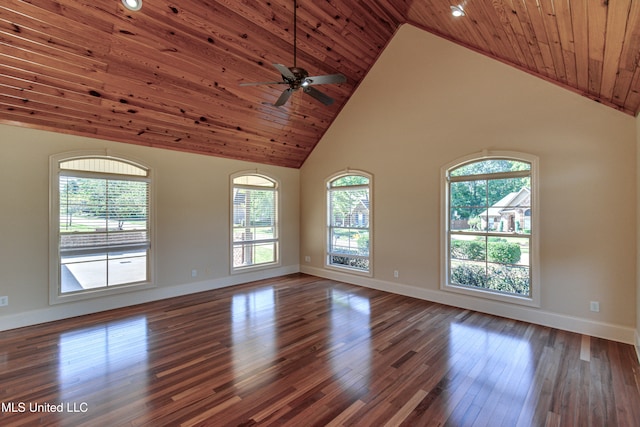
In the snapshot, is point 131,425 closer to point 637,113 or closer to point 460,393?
point 460,393

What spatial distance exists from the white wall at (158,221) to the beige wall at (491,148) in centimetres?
221

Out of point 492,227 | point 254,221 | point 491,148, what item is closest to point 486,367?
point 492,227

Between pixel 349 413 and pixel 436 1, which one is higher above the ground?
→ pixel 436 1

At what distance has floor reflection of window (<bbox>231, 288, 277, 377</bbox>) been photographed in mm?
3025

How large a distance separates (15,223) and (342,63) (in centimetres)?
522

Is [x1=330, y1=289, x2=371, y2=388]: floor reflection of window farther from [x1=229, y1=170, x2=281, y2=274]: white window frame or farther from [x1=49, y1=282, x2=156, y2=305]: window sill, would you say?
[x1=49, y1=282, x2=156, y2=305]: window sill

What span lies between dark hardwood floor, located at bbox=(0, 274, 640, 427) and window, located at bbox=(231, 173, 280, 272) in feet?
6.76

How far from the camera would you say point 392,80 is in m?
5.38

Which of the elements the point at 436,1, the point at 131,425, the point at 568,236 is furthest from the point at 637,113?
the point at 131,425

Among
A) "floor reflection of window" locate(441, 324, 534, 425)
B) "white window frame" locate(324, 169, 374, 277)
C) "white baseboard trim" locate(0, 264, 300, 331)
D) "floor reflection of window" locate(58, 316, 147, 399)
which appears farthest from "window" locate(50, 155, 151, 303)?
"floor reflection of window" locate(441, 324, 534, 425)

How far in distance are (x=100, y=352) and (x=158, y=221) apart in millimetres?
2369

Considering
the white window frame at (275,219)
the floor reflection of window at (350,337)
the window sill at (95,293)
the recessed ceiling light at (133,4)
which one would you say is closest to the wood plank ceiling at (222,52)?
the recessed ceiling light at (133,4)

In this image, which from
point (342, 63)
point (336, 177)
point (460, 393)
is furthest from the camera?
point (336, 177)

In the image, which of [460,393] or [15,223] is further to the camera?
[15,223]
